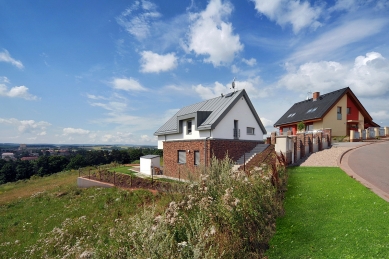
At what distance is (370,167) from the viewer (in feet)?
32.7

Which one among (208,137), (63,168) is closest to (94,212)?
(208,137)

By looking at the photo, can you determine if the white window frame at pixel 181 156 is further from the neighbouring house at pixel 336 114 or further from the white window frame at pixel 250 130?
the neighbouring house at pixel 336 114

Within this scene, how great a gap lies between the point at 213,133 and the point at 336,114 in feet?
55.0

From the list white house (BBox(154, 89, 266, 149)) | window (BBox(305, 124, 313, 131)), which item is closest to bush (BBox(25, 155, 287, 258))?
white house (BBox(154, 89, 266, 149))

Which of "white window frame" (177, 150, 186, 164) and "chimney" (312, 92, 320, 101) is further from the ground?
"chimney" (312, 92, 320, 101)

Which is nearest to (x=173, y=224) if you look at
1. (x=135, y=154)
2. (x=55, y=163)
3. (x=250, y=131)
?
(x=250, y=131)

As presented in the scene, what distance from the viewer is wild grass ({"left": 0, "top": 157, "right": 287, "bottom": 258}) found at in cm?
334

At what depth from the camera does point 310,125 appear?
998 inches

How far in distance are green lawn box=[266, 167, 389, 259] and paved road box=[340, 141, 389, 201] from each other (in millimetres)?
728

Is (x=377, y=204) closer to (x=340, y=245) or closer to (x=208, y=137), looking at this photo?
(x=340, y=245)

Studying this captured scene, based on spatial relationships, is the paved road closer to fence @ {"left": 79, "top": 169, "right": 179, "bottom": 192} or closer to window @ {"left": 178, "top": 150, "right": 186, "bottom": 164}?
fence @ {"left": 79, "top": 169, "right": 179, "bottom": 192}

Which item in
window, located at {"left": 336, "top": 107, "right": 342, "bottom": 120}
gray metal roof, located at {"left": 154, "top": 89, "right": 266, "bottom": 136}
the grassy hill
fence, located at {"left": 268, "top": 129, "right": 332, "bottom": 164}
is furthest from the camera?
window, located at {"left": 336, "top": 107, "right": 342, "bottom": 120}

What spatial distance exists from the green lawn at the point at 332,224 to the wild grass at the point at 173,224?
1.37ft

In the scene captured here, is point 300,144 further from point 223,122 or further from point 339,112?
point 339,112
